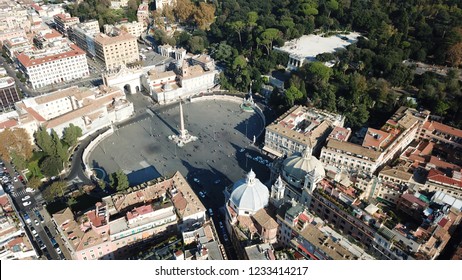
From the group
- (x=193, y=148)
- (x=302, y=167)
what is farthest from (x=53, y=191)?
(x=302, y=167)

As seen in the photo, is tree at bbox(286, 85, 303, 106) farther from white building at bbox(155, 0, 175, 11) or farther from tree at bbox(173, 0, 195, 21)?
white building at bbox(155, 0, 175, 11)

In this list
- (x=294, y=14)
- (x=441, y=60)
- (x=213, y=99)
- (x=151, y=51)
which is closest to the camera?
(x=213, y=99)

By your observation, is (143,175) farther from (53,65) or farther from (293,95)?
(53,65)

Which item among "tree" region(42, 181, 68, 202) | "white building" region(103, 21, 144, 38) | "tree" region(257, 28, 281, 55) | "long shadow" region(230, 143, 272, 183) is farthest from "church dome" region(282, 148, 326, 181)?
"white building" region(103, 21, 144, 38)

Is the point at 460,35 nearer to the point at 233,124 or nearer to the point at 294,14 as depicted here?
the point at 294,14

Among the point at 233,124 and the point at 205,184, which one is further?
the point at 233,124

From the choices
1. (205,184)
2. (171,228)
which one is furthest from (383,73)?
(171,228)

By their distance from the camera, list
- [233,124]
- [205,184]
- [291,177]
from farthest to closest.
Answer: [233,124], [205,184], [291,177]
